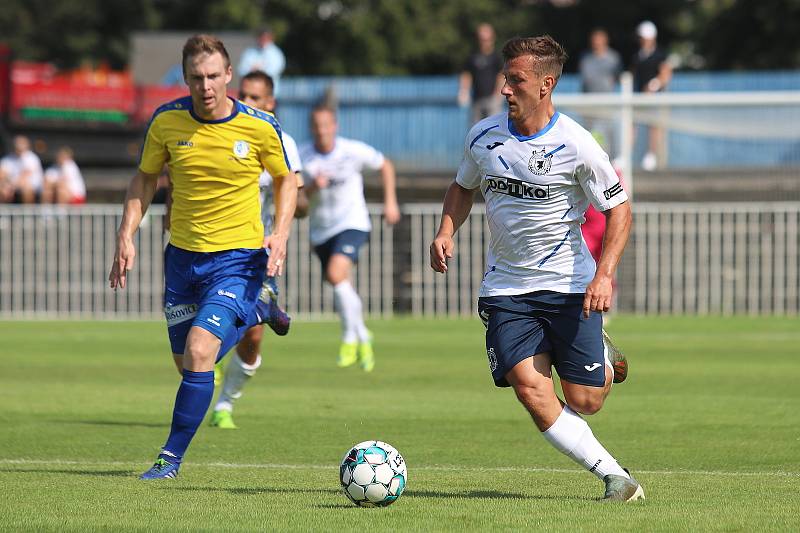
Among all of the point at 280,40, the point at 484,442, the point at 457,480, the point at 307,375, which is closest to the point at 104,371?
the point at 307,375

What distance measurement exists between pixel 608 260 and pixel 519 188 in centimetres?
57

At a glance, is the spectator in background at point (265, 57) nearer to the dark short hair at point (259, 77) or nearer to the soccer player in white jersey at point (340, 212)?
the soccer player in white jersey at point (340, 212)

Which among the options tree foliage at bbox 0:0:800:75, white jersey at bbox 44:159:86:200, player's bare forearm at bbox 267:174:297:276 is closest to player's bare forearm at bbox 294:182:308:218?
player's bare forearm at bbox 267:174:297:276

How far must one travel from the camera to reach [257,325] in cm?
967

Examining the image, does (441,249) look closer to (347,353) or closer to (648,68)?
(347,353)

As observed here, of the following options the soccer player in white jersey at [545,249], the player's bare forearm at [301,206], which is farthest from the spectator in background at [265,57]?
the soccer player in white jersey at [545,249]

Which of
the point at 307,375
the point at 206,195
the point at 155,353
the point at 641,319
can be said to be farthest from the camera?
the point at 641,319

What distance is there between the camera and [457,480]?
7.99 m

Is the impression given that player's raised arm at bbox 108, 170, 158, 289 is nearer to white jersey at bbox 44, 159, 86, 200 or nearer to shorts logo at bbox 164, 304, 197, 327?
shorts logo at bbox 164, 304, 197, 327

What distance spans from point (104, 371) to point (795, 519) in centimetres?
955

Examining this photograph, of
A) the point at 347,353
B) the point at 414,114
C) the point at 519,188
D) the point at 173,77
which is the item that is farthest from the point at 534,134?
the point at 173,77

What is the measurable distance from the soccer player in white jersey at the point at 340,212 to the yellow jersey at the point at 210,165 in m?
6.01

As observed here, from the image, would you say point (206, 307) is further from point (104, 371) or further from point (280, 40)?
point (280, 40)

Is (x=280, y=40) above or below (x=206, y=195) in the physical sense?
above
